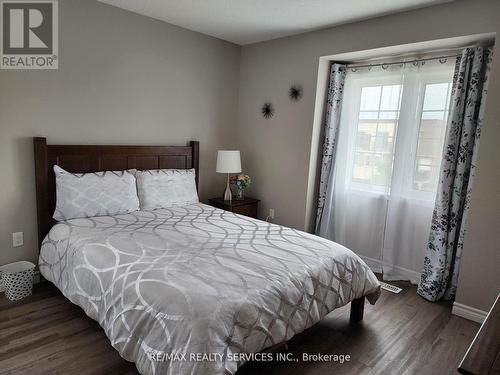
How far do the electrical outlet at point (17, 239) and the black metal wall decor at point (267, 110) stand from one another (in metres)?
2.77

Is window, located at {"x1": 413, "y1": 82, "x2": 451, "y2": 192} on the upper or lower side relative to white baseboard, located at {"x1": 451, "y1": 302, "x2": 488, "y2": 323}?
upper

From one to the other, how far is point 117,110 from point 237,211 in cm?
166

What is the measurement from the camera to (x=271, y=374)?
192 centimetres

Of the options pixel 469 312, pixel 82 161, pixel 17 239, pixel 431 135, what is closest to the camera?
pixel 469 312

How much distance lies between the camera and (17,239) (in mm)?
2758

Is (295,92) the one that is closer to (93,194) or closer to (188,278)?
(93,194)

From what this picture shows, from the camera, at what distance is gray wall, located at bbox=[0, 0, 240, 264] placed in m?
2.69

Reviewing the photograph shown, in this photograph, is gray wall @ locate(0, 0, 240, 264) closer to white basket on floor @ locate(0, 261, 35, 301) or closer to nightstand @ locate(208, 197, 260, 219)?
white basket on floor @ locate(0, 261, 35, 301)

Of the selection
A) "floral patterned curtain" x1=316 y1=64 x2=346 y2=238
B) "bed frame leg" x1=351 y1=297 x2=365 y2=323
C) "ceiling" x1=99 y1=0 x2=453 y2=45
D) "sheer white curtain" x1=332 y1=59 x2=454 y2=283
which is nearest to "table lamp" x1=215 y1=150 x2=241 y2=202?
"floral patterned curtain" x1=316 y1=64 x2=346 y2=238

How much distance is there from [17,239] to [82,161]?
2.69 feet

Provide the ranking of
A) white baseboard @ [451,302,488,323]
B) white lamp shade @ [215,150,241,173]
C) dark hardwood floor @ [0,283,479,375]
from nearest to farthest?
dark hardwood floor @ [0,283,479,375] → white baseboard @ [451,302,488,323] → white lamp shade @ [215,150,241,173]

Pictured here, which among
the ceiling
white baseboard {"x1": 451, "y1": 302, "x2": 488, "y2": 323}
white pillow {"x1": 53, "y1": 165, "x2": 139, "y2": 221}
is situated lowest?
white baseboard {"x1": 451, "y1": 302, "x2": 488, "y2": 323}

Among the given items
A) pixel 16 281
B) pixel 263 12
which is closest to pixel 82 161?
pixel 16 281

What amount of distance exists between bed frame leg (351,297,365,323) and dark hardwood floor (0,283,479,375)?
52 millimetres
